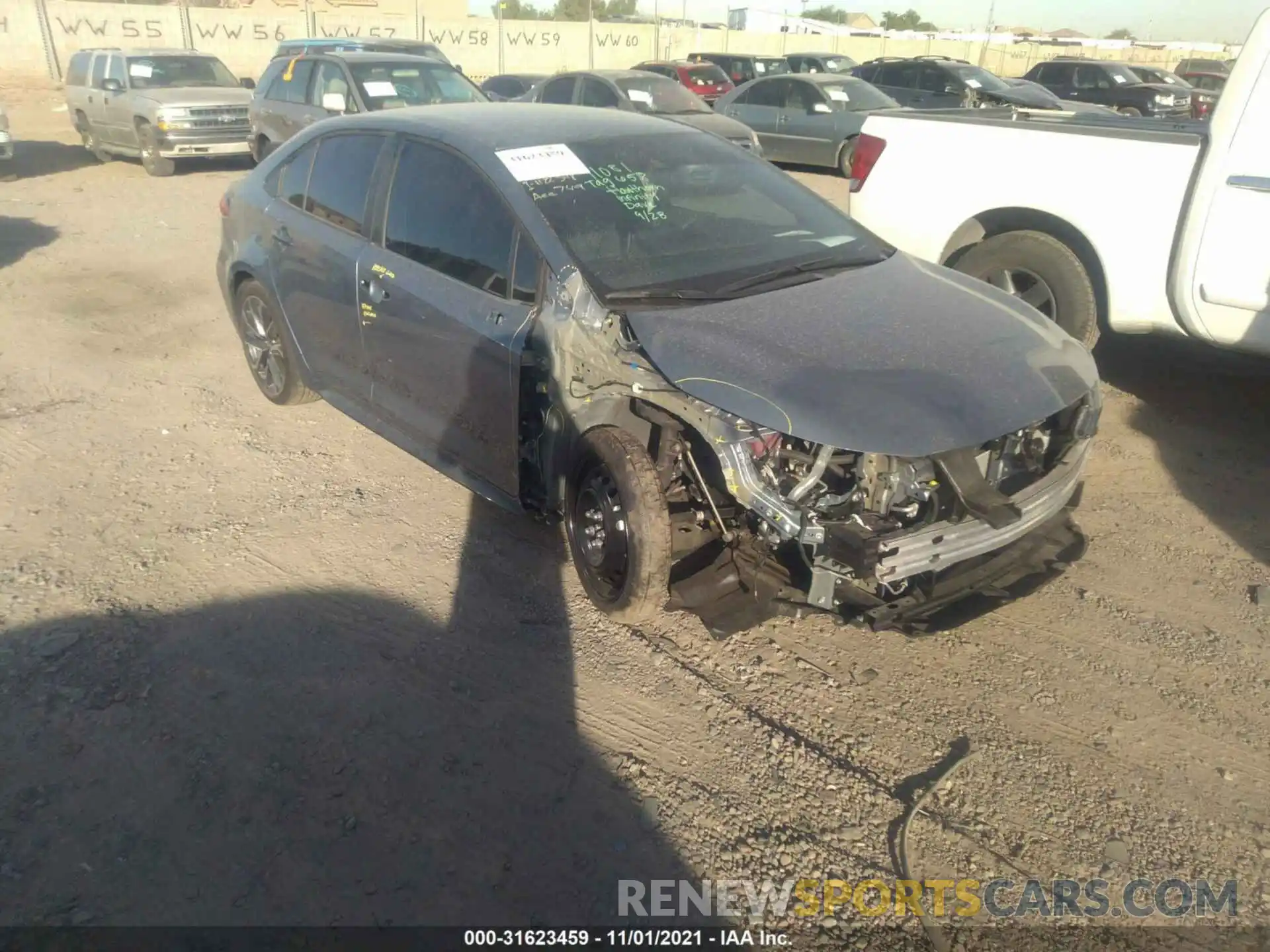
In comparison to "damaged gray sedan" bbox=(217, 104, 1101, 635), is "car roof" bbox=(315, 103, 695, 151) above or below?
above

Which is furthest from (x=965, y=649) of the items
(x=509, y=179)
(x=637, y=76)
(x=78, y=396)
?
(x=637, y=76)

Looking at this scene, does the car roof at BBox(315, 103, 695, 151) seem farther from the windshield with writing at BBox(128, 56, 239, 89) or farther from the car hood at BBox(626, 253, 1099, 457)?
the windshield with writing at BBox(128, 56, 239, 89)

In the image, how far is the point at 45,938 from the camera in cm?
249

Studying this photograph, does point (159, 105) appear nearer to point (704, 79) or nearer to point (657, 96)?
point (657, 96)

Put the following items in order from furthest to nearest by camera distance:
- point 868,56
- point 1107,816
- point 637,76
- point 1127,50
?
1. point 1127,50
2. point 868,56
3. point 637,76
4. point 1107,816

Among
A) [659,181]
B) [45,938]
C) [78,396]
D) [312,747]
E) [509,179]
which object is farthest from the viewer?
[78,396]

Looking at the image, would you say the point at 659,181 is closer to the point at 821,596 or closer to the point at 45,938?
the point at 821,596

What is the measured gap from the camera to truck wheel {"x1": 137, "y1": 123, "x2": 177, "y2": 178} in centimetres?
1427

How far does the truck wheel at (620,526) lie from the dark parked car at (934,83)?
50.2 ft

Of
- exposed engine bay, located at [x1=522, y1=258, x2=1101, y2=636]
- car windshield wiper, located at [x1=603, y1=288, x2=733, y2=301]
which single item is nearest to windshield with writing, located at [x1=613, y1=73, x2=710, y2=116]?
car windshield wiper, located at [x1=603, y1=288, x2=733, y2=301]

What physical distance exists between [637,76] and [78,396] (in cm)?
1074

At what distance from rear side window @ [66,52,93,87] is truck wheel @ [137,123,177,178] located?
96.3 inches

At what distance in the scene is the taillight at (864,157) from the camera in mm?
6395

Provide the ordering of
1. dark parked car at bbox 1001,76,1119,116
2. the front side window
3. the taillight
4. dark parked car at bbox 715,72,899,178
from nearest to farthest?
the taillight
dark parked car at bbox 1001,76,1119,116
the front side window
dark parked car at bbox 715,72,899,178
